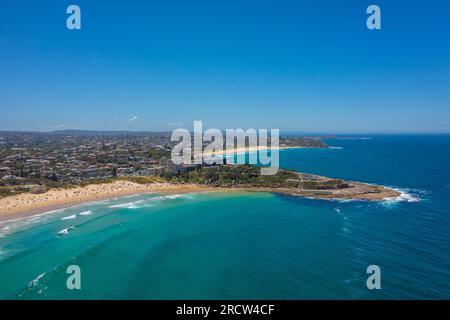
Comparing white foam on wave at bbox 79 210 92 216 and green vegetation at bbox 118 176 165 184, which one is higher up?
green vegetation at bbox 118 176 165 184

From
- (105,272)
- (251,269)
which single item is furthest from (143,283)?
(251,269)

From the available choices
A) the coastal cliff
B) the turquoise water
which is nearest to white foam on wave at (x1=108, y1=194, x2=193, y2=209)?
the turquoise water

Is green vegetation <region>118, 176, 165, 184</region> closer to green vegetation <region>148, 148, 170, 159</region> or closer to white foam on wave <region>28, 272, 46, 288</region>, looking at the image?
green vegetation <region>148, 148, 170, 159</region>

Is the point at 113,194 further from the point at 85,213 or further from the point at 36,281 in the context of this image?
the point at 36,281

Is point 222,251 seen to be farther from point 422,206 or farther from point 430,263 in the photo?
point 422,206

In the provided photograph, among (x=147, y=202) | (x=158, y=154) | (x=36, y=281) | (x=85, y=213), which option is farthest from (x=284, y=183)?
(x=158, y=154)
